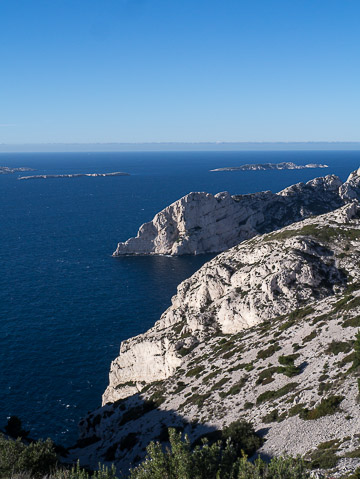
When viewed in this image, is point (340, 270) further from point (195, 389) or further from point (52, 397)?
point (52, 397)

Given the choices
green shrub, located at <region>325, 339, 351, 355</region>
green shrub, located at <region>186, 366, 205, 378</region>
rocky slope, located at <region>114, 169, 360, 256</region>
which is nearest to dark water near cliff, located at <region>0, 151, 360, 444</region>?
rocky slope, located at <region>114, 169, 360, 256</region>

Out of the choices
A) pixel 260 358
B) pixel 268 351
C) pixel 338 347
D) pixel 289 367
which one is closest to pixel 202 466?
pixel 289 367

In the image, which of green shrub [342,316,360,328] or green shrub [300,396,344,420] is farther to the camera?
green shrub [342,316,360,328]

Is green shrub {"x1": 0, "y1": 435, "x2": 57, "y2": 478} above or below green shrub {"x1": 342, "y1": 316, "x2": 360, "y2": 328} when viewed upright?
below

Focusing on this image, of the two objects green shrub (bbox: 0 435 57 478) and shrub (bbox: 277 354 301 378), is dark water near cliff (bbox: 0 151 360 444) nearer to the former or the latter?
green shrub (bbox: 0 435 57 478)

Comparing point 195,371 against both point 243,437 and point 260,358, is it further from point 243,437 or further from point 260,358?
point 243,437

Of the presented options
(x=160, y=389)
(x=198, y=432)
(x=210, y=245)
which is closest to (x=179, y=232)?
(x=210, y=245)
